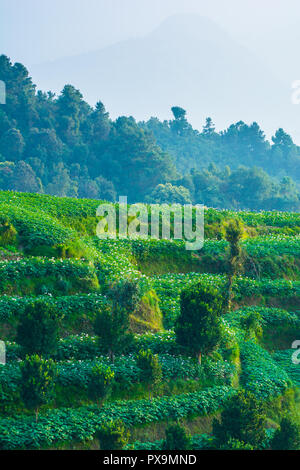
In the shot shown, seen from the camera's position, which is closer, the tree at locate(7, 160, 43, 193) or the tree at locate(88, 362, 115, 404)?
the tree at locate(88, 362, 115, 404)

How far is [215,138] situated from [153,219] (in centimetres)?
9523

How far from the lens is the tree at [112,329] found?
20578 mm

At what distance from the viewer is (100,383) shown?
60.3 feet

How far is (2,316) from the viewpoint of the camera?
22.3 metres

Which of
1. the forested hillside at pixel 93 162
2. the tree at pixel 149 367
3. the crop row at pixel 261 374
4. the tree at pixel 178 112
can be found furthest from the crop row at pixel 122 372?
the tree at pixel 178 112

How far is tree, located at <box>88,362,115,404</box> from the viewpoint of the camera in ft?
60.4

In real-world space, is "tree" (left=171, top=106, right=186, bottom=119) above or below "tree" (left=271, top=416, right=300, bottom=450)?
above

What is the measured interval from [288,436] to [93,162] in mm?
79277

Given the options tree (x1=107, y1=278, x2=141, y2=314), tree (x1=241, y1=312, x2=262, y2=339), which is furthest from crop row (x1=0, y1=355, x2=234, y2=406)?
tree (x1=241, y1=312, x2=262, y2=339)

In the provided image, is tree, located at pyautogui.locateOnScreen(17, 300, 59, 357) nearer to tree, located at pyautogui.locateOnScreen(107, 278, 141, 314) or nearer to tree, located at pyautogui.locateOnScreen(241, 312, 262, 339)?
tree, located at pyautogui.locateOnScreen(107, 278, 141, 314)

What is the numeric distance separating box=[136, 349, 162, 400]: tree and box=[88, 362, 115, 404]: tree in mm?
1824

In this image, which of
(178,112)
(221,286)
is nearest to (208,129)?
(178,112)

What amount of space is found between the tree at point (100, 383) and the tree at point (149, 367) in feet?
5.98
